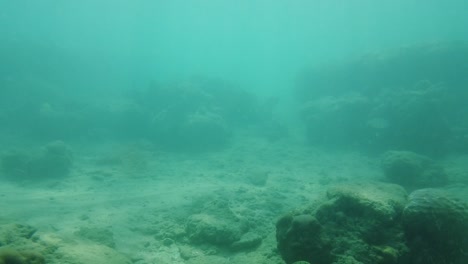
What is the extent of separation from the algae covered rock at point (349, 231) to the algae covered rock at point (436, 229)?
Answer: 278 mm

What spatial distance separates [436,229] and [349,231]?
1616 millimetres

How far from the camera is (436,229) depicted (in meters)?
6.42

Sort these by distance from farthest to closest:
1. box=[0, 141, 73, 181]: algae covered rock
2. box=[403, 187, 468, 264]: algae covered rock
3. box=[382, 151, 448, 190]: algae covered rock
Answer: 1. box=[0, 141, 73, 181]: algae covered rock
2. box=[382, 151, 448, 190]: algae covered rock
3. box=[403, 187, 468, 264]: algae covered rock

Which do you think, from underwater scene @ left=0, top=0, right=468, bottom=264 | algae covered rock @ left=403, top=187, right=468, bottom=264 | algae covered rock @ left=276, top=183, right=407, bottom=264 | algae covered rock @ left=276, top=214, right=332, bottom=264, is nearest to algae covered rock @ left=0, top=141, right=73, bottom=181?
underwater scene @ left=0, top=0, right=468, bottom=264

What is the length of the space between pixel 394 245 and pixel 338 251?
3.65 ft

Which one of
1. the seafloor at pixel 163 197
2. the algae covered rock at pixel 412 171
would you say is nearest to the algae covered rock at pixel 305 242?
the seafloor at pixel 163 197

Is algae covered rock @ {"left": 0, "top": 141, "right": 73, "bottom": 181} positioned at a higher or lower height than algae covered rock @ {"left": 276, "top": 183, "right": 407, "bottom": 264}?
higher

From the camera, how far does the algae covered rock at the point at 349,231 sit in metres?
6.52

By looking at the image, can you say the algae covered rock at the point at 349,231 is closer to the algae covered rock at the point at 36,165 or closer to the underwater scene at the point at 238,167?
the underwater scene at the point at 238,167

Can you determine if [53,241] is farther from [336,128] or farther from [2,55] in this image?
[2,55]

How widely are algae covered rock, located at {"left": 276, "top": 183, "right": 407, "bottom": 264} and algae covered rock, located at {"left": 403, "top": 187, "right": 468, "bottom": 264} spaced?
278 millimetres

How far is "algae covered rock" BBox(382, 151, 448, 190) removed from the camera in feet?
46.7

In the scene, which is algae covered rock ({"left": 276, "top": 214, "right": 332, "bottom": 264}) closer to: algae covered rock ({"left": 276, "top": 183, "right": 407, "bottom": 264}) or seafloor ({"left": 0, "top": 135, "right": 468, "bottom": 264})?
algae covered rock ({"left": 276, "top": 183, "right": 407, "bottom": 264})

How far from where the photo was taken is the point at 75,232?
945cm
